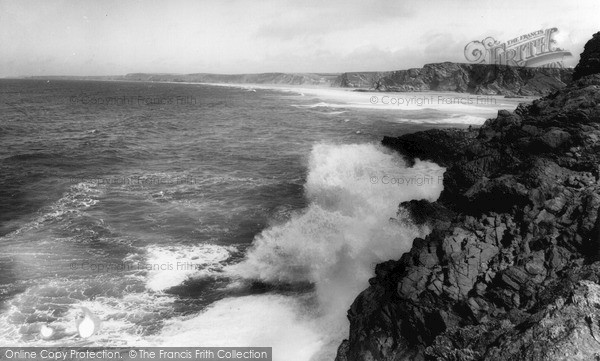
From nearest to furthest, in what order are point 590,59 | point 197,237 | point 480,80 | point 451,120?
point 590,59 < point 197,237 < point 451,120 < point 480,80

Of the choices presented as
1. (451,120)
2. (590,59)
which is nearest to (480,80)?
(451,120)

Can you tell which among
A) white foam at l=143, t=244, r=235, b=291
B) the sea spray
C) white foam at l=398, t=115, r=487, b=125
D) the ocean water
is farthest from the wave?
white foam at l=143, t=244, r=235, b=291

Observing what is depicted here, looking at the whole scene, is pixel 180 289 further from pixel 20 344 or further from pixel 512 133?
pixel 512 133

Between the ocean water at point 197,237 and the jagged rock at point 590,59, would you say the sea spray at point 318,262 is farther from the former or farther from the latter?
the jagged rock at point 590,59

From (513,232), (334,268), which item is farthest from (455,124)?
(513,232)


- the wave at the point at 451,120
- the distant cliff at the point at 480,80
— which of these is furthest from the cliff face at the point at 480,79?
the wave at the point at 451,120

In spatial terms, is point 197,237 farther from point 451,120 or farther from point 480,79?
point 480,79

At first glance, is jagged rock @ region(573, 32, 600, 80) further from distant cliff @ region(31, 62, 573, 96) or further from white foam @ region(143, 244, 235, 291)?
distant cliff @ region(31, 62, 573, 96)
